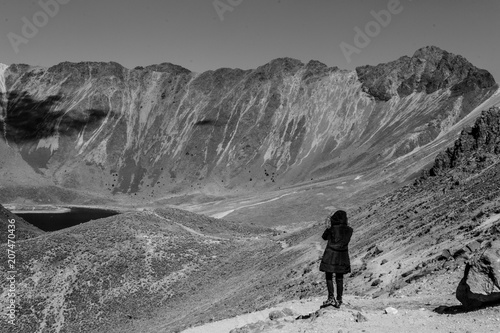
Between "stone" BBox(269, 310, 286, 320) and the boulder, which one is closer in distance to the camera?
the boulder

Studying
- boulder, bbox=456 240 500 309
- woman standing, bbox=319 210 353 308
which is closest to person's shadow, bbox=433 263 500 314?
boulder, bbox=456 240 500 309

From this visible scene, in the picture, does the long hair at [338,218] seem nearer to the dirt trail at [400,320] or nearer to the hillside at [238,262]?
the dirt trail at [400,320]

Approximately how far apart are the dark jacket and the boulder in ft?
10.3

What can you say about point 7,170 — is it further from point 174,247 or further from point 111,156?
point 174,247

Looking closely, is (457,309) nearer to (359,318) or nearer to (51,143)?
(359,318)

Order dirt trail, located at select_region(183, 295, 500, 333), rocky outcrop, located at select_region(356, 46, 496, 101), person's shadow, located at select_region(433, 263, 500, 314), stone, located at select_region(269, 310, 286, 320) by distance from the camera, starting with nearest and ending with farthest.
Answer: dirt trail, located at select_region(183, 295, 500, 333), person's shadow, located at select_region(433, 263, 500, 314), stone, located at select_region(269, 310, 286, 320), rocky outcrop, located at select_region(356, 46, 496, 101)

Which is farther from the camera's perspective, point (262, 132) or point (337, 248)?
point (262, 132)

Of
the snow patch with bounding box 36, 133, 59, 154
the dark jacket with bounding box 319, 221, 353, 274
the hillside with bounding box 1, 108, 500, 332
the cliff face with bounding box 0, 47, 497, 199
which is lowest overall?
the hillside with bounding box 1, 108, 500, 332

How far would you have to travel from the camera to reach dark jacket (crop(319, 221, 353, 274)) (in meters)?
13.8

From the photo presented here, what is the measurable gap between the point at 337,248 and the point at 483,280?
377 cm

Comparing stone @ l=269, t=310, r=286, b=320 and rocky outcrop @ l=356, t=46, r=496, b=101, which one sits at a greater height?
rocky outcrop @ l=356, t=46, r=496, b=101

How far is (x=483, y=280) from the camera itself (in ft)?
39.3

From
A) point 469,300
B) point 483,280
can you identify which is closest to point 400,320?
point 469,300

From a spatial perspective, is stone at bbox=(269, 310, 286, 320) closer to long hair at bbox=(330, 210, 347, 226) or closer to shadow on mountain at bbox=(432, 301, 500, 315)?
long hair at bbox=(330, 210, 347, 226)
